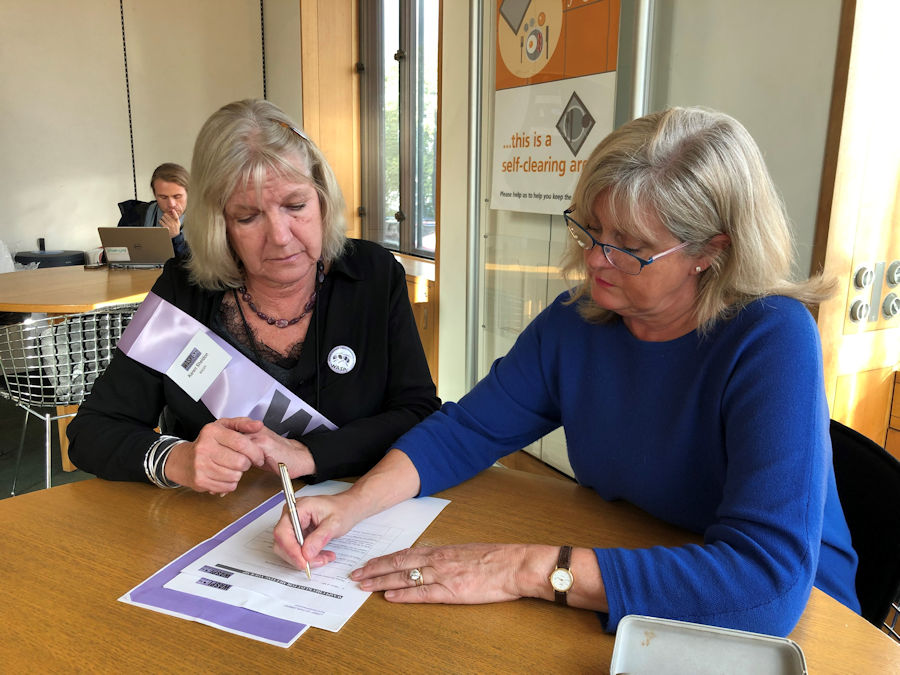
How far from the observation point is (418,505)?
1.23m

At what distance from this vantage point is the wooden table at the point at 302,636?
812 millimetres

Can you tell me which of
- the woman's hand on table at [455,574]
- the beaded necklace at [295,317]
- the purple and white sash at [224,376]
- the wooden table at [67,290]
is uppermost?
the beaded necklace at [295,317]

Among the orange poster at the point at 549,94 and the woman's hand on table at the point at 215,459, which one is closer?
the woman's hand on table at the point at 215,459

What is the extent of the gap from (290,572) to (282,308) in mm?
792

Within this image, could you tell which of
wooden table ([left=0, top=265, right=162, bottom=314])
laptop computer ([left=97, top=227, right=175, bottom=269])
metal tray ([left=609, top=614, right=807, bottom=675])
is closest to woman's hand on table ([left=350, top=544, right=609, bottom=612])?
metal tray ([left=609, top=614, right=807, bottom=675])

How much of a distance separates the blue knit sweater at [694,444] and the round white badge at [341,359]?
12.8 inches

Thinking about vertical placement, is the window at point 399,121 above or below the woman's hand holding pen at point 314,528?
above

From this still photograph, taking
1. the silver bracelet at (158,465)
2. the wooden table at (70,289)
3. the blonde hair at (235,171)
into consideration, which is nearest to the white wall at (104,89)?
the wooden table at (70,289)

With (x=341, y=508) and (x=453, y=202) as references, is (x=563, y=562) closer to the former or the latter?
(x=341, y=508)

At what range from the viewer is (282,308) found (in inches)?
65.5

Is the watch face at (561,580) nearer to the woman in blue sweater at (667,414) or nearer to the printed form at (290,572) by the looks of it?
the woman in blue sweater at (667,414)

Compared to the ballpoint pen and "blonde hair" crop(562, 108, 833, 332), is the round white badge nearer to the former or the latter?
the ballpoint pen

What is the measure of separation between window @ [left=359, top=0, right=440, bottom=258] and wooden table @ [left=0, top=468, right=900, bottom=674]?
3.60 m

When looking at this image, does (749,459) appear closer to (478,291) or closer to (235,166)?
(235,166)
